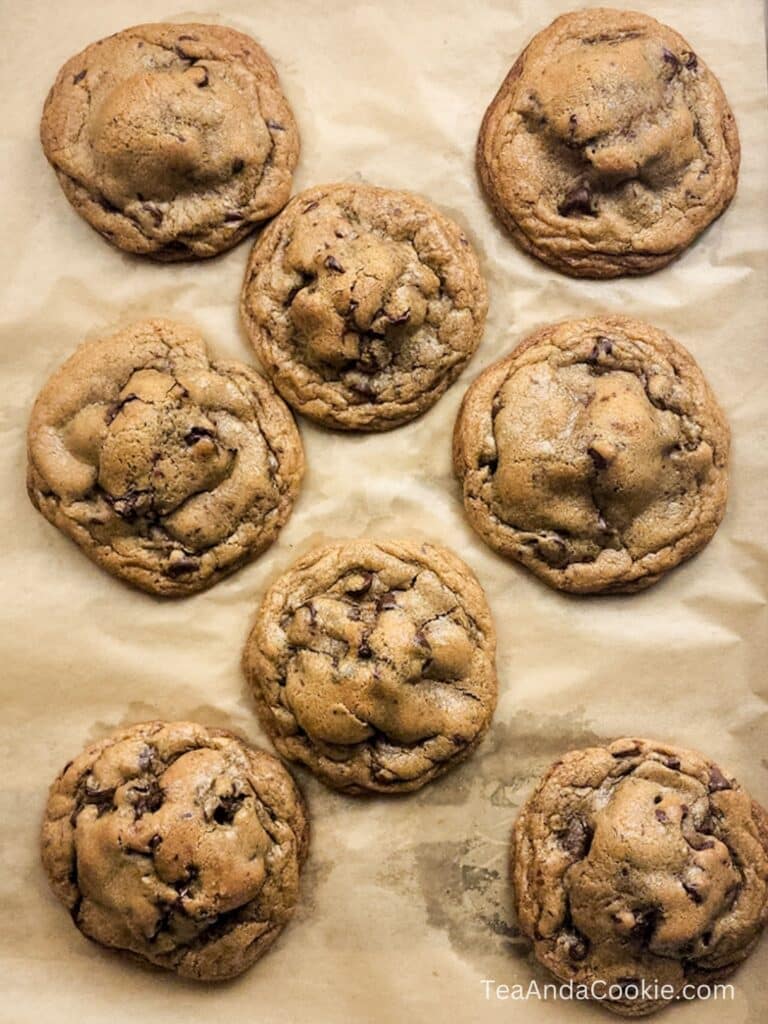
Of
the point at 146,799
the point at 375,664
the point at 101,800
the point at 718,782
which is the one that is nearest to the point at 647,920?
the point at 718,782

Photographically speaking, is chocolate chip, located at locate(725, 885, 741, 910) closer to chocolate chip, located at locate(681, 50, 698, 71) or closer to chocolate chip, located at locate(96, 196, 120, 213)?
chocolate chip, located at locate(681, 50, 698, 71)

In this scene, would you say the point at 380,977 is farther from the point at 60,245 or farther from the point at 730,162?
the point at 730,162

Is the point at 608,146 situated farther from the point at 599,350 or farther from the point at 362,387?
the point at 362,387

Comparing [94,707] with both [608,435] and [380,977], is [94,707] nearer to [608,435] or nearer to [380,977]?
[380,977]

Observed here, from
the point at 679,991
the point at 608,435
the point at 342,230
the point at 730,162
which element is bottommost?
the point at 679,991

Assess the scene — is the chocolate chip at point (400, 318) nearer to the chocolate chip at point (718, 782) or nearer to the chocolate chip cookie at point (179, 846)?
the chocolate chip cookie at point (179, 846)

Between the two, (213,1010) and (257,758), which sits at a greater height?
(257,758)

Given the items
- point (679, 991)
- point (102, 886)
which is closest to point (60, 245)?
point (102, 886)

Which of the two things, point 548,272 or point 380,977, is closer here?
point 380,977
